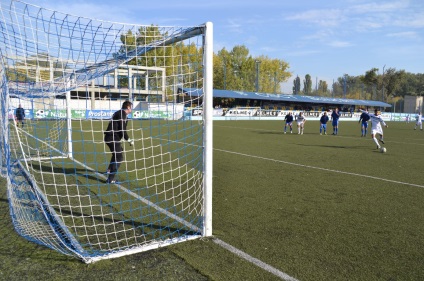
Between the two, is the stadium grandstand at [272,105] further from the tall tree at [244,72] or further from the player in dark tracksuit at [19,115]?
the player in dark tracksuit at [19,115]

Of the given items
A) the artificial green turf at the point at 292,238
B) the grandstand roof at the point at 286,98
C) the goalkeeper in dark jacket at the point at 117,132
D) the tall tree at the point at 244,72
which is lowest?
the artificial green turf at the point at 292,238

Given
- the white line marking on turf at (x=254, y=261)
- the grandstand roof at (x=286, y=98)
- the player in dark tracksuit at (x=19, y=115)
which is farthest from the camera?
the grandstand roof at (x=286, y=98)

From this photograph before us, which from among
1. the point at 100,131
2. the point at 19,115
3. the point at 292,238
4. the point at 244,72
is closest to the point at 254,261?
the point at 292,238

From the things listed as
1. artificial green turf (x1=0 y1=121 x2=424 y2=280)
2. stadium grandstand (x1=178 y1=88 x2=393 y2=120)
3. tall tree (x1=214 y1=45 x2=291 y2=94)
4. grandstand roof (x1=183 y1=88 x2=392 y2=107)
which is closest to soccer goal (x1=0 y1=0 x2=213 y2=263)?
artificial green turf (x1=0 y1=121 x2=424 y2=280)

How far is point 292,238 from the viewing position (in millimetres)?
4555

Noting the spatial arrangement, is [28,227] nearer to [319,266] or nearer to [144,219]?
[144,219]

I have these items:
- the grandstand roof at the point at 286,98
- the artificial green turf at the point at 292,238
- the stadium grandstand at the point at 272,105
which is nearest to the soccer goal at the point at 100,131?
the artificial green turf at the point at 292,238

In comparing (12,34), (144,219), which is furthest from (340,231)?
(12,34)

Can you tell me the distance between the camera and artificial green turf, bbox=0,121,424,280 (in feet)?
11.9

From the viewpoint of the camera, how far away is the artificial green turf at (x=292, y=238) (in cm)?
362

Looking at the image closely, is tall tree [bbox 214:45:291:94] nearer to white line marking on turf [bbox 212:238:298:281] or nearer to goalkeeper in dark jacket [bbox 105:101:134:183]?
goalkeeper in dark jacket [bbox 105:101:134:183]

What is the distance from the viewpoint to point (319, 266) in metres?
3.74

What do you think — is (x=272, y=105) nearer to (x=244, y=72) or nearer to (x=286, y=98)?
(x=286, y=98)

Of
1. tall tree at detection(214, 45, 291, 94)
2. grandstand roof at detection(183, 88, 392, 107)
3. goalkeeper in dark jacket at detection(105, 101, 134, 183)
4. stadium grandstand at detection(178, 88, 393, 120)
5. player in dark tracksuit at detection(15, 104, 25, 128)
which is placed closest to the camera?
player in dark tracksuit at detection(15, 104, 25, 128)
